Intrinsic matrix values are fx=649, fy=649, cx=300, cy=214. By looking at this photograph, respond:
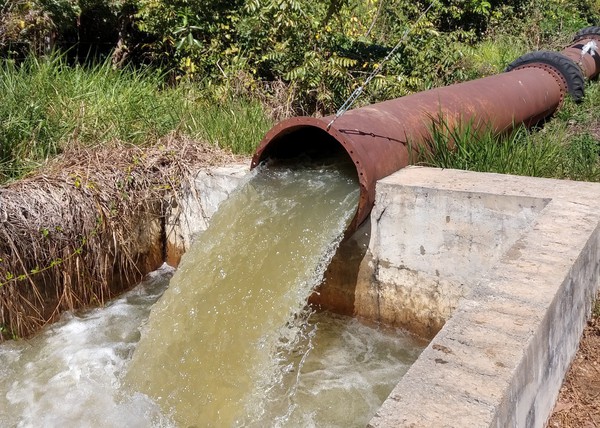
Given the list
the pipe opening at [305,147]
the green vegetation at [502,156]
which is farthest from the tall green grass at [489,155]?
the pipe opening at [305,147]

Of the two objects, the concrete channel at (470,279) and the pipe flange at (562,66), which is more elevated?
the pipe flange at (562,66)

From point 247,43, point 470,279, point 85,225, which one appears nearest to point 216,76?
point 247,43

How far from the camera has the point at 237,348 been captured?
3.58 meters

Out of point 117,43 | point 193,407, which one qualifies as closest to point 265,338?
point 193,407

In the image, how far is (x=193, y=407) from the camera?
11.2ft

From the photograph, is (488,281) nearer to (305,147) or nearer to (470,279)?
(470,279)

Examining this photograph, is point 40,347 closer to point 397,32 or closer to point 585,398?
point 585,398

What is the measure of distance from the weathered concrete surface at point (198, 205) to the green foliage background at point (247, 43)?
188 cm

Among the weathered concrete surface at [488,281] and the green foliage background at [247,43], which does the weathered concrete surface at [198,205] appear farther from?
the green foliage background at [247,43]

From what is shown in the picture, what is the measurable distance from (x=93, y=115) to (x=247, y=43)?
7.88 ft

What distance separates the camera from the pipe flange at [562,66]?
7090 mm

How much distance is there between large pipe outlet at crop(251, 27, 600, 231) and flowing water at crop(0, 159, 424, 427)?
0.89 ft

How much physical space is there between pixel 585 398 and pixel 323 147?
111 inches

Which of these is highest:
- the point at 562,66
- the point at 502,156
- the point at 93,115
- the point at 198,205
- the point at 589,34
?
the point at 589,34
